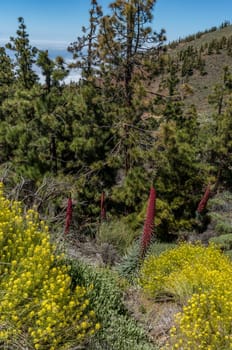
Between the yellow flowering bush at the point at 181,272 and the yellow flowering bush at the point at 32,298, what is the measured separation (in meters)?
2.02

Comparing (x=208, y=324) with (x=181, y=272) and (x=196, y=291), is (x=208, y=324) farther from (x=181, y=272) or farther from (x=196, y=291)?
(x=181, y=272)

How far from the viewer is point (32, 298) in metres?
4.34

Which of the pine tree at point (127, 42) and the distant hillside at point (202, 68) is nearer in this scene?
the pine tree at point (127, 42)

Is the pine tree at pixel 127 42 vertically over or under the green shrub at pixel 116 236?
over

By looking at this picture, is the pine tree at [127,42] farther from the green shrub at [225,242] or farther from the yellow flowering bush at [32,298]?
the yellow flowering bush at [32,298]

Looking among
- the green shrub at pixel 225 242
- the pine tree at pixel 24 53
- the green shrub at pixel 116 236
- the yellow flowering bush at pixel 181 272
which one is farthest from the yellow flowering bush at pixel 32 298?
the pine tree at pixel 24 53

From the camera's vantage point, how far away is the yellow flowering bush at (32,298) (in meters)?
4.10

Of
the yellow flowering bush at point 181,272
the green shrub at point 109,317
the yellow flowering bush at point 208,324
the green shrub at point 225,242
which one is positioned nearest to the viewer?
the yellow flowering bush at point 208,324

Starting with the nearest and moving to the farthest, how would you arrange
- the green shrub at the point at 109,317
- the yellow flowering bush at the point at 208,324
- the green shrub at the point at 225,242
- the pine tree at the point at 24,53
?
A: the yellow flowering bush at the point at 208,324, the green shrub at the point at 109,317, the green shrub at the point at 225,242, the pine tree at the point at 24,53

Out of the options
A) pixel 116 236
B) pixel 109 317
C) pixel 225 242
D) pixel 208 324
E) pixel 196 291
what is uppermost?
pixel 208 324

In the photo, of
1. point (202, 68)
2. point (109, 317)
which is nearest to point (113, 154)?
point (109, 317)

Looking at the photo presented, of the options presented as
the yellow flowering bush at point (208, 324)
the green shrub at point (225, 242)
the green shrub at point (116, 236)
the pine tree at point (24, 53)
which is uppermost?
the pine tree at point (24, 53)

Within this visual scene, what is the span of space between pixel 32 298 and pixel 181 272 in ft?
11.0

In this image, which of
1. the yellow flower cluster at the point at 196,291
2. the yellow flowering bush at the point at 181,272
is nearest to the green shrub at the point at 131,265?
the yellow flowering bush at the point at 181,272
